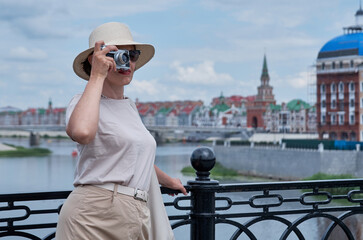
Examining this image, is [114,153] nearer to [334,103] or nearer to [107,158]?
[107,158]

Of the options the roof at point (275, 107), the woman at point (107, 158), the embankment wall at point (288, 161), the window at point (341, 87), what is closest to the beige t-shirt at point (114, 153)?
the woman at point (107, 158)

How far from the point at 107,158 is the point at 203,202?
0.90 metres

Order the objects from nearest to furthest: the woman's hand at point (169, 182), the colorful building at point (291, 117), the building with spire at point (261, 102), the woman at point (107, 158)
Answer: the woman at point (107, 158) < the woman's hand at point (169, 182) < the colorful building at point (291, 117) < the building with spire at point (261, 102)

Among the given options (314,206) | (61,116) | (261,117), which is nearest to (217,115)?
(261,117)

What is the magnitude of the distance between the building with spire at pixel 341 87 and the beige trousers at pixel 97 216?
42218mm

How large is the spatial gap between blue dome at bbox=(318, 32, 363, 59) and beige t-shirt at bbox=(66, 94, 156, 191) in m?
43.7

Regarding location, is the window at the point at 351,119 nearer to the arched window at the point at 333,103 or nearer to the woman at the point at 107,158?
the arched window at the point at 333,103

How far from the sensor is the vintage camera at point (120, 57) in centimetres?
198

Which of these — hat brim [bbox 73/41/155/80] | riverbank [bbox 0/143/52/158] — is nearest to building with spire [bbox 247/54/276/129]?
riverbank [bbox 0/143/52/158]

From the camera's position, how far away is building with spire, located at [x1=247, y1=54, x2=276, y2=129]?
272 ft

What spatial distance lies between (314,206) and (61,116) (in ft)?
354

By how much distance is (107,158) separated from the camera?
198 centimetres

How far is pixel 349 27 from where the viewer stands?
46094 millimetres

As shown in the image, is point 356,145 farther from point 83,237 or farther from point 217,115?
point 217,115
